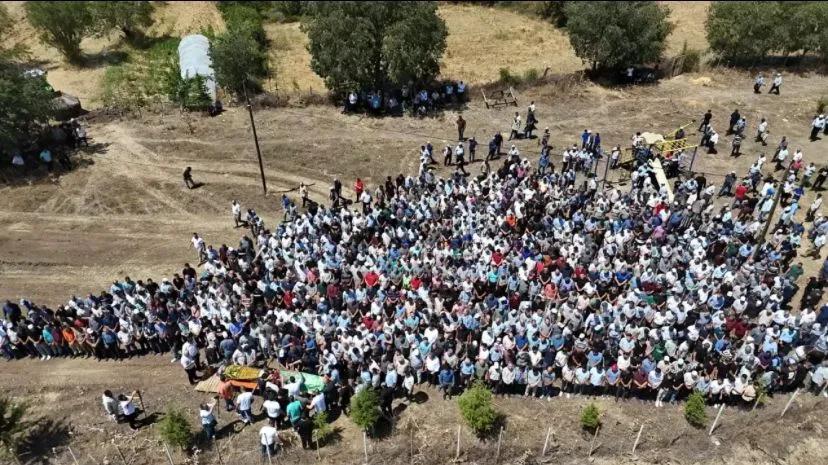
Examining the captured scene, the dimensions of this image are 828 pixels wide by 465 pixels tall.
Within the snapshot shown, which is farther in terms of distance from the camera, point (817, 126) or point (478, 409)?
point (817, 126)

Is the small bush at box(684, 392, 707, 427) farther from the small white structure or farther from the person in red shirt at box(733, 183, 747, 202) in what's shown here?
the small white structure

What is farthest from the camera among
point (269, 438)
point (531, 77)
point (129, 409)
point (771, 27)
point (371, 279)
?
point (531, 77)

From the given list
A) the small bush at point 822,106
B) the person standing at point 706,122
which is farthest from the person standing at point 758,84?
the person standing at point 706,122

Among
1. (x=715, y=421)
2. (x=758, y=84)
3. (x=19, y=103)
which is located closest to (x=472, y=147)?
(x=715, y=421)

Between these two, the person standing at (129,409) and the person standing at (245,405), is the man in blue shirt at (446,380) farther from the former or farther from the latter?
the person standing at (129,409)

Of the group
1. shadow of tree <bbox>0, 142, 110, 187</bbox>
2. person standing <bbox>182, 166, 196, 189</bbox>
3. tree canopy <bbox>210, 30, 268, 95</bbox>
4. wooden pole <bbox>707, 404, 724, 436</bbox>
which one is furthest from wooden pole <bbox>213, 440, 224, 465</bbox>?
tree canopy <bbox>210, 30, 268, 95</bbox>

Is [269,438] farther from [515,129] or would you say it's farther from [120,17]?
[120,17]
